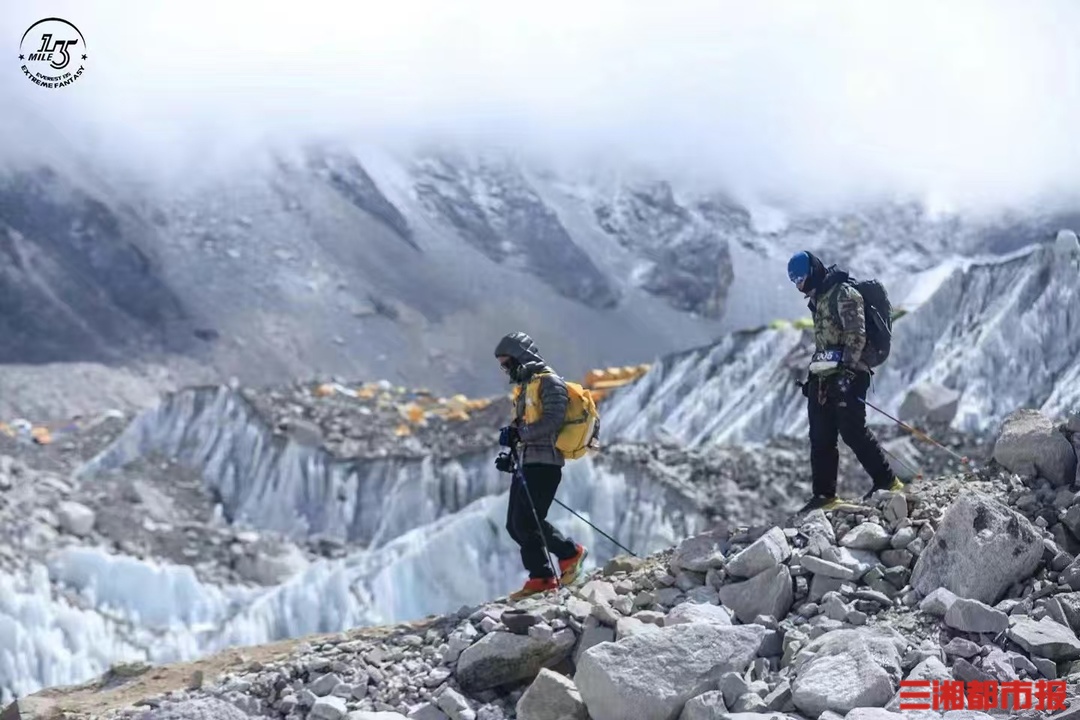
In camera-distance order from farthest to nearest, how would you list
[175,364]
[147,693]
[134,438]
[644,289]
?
[644,289]
[175,364]
[134,438]
[147,693]

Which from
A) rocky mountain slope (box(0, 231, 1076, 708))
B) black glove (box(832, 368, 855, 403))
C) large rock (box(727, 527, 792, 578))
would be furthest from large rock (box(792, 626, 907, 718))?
rocky mountain slope (box(0, 231, 1076, 708))

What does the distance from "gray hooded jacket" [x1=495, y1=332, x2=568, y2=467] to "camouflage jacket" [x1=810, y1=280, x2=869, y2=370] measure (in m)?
1.63

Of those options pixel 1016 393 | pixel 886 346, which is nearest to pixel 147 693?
pixel 886 346

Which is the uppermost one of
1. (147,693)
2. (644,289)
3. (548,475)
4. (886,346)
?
(886,346)

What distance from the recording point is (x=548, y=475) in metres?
7.93

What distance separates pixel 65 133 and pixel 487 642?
231ft

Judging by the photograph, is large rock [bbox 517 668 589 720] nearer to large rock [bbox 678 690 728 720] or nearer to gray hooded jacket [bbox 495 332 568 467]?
large rock [bbox 678 690 728 720]

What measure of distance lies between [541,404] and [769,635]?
2188 millimetres

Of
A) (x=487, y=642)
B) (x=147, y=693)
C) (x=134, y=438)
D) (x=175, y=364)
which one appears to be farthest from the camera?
(x=175, y=364)

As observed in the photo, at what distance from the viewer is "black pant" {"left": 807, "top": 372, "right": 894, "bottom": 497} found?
7.86 meters

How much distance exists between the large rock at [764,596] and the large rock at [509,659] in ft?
2.87

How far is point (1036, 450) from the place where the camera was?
7262mm

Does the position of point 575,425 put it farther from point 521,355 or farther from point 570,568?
point 570,568

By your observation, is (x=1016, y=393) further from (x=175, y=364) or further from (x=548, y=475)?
(x=175, y=364)
